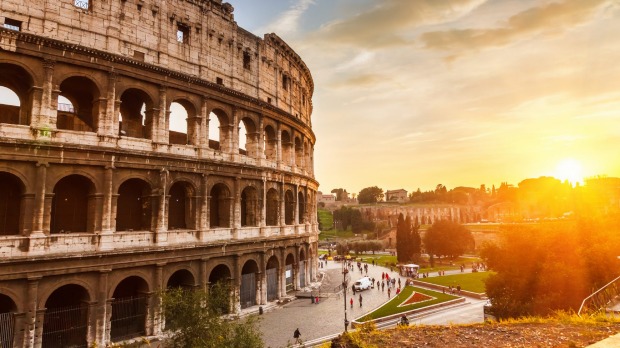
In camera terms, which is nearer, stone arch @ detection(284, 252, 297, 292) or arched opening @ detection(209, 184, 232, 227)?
arched opening @ detection(209, 184, 232, 227)

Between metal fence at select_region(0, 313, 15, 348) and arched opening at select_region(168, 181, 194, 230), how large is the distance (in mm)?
7490

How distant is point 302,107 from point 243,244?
46.5 ft

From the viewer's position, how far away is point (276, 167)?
26.8 meters

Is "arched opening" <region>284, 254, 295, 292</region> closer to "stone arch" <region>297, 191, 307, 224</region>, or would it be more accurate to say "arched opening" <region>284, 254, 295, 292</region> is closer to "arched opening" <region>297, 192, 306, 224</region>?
"arched opening" <region>297, 192, 306, 224</region>

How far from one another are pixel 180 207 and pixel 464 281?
29014 millimetres

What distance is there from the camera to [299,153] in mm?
31906

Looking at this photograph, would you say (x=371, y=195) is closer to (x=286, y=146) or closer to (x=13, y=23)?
(x=286, y=146)

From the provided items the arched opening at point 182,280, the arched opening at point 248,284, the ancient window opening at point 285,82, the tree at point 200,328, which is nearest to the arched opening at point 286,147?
the ancient window opening at point 285,82

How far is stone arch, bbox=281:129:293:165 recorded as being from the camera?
29.4 metres

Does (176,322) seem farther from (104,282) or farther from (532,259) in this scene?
(532,259)

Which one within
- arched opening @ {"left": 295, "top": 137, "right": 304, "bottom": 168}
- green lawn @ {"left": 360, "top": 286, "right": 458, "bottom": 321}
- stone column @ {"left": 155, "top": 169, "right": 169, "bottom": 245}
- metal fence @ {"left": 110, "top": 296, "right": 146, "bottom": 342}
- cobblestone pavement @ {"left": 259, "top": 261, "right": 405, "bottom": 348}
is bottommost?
green lawn @ {"left": 360, "top": 286, "right": 458, "bottom": 321}

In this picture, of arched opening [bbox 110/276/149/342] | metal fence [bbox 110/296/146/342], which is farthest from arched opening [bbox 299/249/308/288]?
metal fence [bbox 110/296/146/342]

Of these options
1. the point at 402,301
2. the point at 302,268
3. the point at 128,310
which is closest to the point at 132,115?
the point at 128,310

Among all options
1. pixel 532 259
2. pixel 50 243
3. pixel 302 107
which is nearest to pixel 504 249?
pixel 532 259
